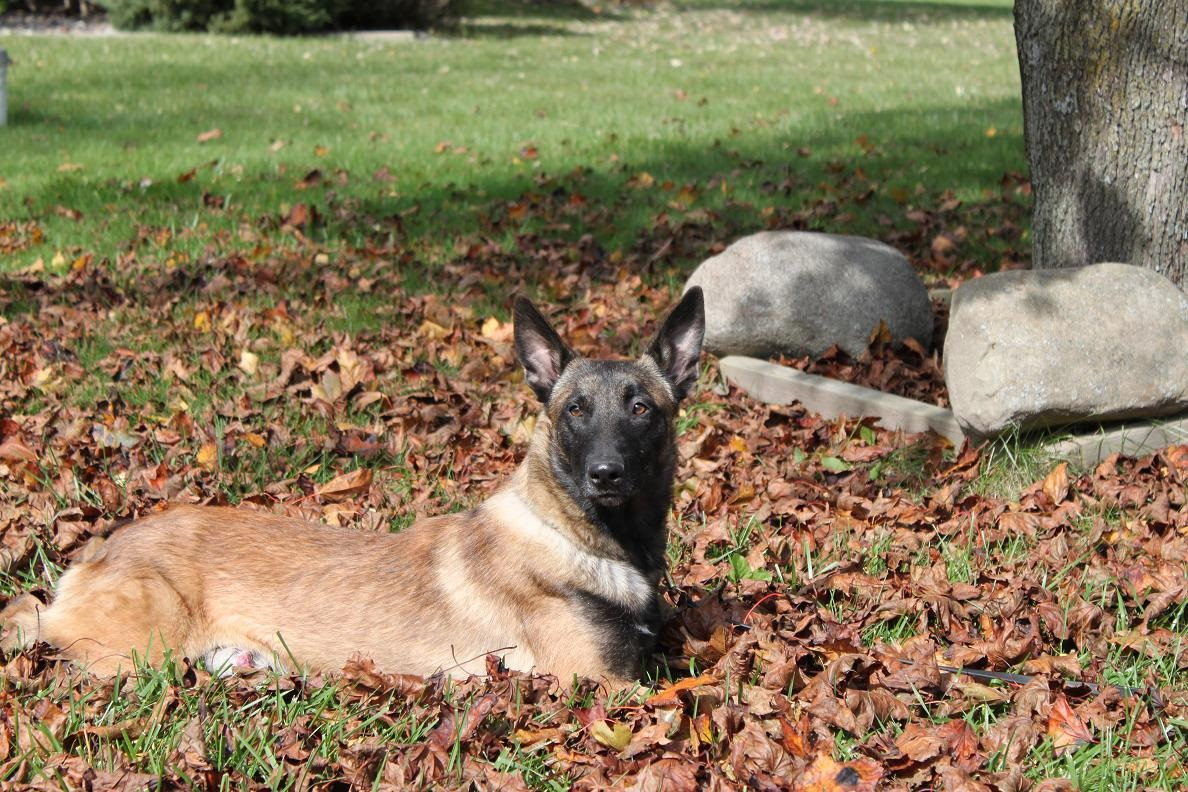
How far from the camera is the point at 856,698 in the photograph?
12.5 ft

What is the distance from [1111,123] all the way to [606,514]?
4045mm

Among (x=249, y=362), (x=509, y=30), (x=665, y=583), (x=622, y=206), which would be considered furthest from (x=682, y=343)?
(x=509, y=30)

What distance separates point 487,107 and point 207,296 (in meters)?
8.17

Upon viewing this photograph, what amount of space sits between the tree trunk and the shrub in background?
61.8ft

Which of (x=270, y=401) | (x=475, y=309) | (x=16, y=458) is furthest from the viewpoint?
(x=475, y=309)

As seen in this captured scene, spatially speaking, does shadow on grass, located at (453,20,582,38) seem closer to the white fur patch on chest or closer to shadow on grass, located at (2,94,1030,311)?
shadow on grass, located at (2,94,1030,311)

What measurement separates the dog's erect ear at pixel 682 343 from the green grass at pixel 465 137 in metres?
3.53

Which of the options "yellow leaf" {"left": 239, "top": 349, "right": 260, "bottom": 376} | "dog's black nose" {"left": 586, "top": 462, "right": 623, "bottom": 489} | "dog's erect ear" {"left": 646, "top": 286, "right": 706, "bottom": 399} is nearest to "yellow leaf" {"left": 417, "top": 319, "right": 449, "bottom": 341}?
"yellow leaf" {"left": 239, "top": 349, "right": 260, "bottom": 376}

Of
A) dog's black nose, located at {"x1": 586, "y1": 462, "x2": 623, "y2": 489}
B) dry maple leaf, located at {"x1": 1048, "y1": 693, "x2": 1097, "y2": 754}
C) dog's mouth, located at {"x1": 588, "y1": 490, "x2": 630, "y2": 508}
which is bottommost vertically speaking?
dry maple leaf, located at {"x1": 1048, "y1": 693, "x2": 1097, "y2": 754}

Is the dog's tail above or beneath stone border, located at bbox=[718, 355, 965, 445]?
above

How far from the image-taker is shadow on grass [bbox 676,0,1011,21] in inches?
1203

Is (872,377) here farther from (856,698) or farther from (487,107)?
(487,107)

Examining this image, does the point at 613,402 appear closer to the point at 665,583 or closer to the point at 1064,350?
the point at 665,583

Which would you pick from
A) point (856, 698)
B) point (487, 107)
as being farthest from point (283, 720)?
point (487, 107)
